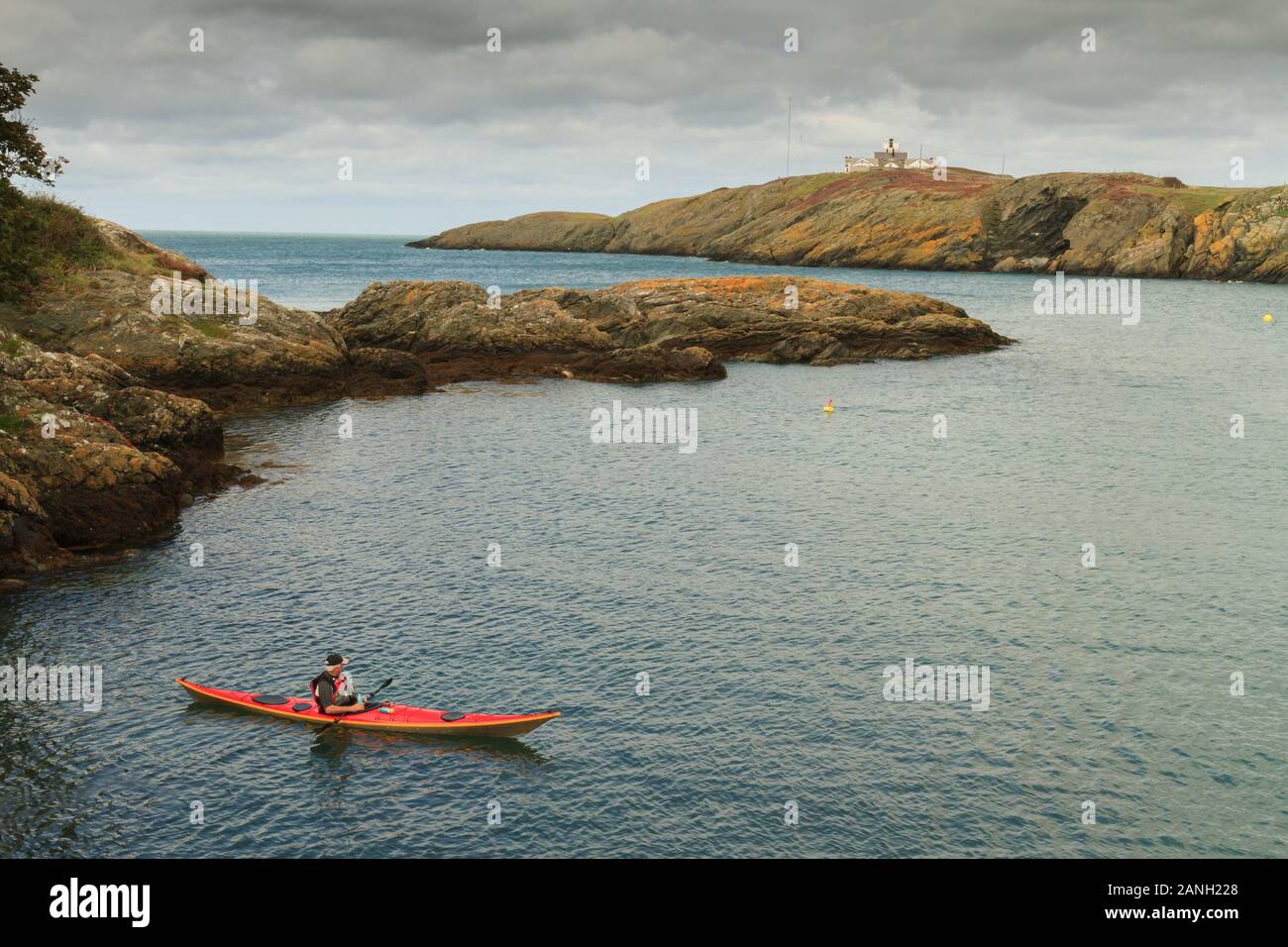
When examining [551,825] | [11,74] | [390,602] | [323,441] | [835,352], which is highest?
[11,74]

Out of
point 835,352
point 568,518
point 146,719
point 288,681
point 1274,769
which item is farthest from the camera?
point 835,352

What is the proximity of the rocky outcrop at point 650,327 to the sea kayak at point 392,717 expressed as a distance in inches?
2132

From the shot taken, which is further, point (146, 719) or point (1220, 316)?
point (1220, 316)

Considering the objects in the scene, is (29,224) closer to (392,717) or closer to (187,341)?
(187,341)

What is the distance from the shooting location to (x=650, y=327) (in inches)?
3760

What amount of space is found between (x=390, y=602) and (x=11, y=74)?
1404 inches

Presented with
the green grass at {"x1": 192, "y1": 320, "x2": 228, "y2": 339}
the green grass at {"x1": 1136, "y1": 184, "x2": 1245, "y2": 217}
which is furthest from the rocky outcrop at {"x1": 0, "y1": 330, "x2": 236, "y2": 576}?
the green grass at {"x1": 1136, "y1": 184, "x2": 1245, "y2": 217}

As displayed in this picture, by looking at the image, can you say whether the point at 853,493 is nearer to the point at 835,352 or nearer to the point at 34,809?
the point at 34,809

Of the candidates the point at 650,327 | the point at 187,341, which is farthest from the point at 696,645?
the point at 650,327

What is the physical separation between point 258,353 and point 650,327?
118ft

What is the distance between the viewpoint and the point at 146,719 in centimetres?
2770

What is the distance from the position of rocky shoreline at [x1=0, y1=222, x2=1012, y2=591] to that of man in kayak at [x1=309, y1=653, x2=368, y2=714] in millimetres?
15179

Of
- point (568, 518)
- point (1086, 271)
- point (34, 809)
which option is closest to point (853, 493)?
point (568, 518)

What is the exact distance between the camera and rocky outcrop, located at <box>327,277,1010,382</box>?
84625 mm
